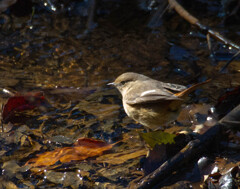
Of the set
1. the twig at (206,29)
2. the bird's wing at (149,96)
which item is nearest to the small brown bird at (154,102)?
the bird's wing at (149,96)

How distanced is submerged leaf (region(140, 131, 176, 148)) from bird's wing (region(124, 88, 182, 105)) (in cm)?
37

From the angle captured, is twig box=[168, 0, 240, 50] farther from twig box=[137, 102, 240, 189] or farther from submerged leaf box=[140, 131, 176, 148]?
submerged leaf box=[140, 131, 176, 148]

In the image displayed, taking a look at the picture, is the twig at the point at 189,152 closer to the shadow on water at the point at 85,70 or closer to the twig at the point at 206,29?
the shadow on water at the point at 85,70

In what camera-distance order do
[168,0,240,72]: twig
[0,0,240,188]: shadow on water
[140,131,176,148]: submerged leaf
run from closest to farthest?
[140,131,176,148]: submerged leaf
[0,0,240,188]: shadow on water
[168,0,240,72]: twig

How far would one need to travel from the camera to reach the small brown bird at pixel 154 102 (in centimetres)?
352

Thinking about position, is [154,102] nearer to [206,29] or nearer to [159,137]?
[159,137]

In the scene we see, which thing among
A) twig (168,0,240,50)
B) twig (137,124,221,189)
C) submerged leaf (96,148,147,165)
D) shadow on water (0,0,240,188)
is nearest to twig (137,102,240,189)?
twig (137,124,221,189)

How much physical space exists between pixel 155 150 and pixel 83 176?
720 mm

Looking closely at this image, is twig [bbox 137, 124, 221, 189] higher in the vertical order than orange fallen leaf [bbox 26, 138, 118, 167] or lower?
higher

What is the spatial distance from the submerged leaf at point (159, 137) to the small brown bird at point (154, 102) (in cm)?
36

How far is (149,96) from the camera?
146 inches

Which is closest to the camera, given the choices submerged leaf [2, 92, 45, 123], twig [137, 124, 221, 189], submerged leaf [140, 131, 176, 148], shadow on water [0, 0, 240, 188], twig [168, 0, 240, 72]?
twig [137, 124, 221, 189]

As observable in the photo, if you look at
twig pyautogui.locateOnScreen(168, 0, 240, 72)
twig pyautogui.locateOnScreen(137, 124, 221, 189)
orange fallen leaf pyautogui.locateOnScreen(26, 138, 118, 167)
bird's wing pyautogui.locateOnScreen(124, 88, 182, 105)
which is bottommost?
orange fallen leaf pyautogui.locateOnScreen(26, 138, 118, 167)

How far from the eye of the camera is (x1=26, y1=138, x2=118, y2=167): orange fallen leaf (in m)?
3.55
